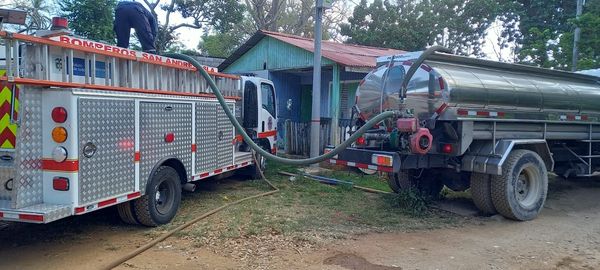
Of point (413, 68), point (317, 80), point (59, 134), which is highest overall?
point (317, 80)

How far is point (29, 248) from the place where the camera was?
17.9ft

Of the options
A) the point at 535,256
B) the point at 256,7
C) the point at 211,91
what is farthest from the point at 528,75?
the point at 256,7

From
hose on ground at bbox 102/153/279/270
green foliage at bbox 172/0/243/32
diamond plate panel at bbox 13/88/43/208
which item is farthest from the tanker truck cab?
green foliage at bbox 172/0/243/32

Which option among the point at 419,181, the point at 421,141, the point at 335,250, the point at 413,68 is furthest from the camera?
the point at 419,181

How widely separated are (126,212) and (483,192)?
5.27m

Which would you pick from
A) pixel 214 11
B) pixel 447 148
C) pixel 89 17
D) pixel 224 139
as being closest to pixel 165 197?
pixel 224 139

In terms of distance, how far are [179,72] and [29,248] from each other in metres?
3.07

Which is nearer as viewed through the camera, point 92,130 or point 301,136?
point 92,130

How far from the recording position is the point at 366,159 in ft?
23.3

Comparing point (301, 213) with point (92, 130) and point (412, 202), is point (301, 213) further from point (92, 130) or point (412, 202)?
point (92, 130)

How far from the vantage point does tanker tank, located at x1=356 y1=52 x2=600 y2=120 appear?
6891mm

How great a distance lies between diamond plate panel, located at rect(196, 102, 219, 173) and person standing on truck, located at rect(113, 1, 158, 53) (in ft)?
4.50

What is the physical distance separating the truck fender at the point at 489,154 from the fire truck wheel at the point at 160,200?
436cm

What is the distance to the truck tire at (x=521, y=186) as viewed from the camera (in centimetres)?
712
